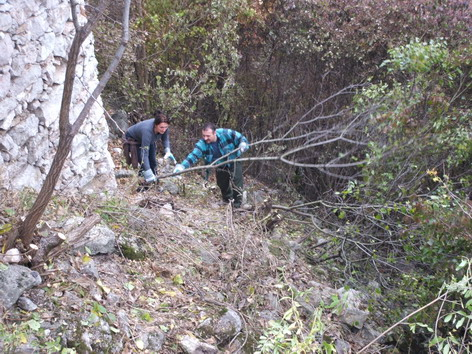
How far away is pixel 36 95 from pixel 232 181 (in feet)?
9.21

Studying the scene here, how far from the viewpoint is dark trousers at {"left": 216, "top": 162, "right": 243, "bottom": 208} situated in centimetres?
702

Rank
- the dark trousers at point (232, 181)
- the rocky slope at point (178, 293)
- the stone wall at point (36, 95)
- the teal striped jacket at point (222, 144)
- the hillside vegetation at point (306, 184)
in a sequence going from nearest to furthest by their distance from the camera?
the rocky slope at point (178, 293)
the hillside vegetation at point (306, 184)
the stone wall at point (36, 95)
the teal striped jacket at point (222, 144)
the dark trousers at point (232, 181)

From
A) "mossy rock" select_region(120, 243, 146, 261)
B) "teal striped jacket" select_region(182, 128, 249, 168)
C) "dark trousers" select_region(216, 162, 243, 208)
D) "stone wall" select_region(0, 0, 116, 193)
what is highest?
"stone wall" select_region(0, 0, 116, 193)

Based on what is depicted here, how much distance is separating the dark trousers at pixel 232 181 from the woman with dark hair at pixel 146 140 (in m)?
0.85

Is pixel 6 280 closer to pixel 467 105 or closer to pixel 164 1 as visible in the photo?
pixel 467 105

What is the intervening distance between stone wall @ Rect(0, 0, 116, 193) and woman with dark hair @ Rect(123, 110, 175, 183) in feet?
1.88

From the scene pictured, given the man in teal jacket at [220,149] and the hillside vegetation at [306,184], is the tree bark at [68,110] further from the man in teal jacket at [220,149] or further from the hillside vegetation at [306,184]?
the man in teal jacket at [220,149]

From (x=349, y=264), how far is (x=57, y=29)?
4.35 metres

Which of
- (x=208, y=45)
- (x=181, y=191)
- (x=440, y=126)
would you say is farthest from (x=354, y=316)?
(x=208, y=45)

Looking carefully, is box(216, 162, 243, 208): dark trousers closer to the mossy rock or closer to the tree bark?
the mossy rock

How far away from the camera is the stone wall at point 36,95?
16.4ft

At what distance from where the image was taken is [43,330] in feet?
9.94

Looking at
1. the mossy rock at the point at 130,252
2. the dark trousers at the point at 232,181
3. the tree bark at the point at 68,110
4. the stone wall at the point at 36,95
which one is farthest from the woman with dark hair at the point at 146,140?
the tree bark at the point at 68,110

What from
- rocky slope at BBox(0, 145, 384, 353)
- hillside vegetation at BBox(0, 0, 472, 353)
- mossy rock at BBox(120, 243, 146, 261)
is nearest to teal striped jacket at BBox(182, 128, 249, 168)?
hillside vegetation at BBox(0, 0, 472, 353)
